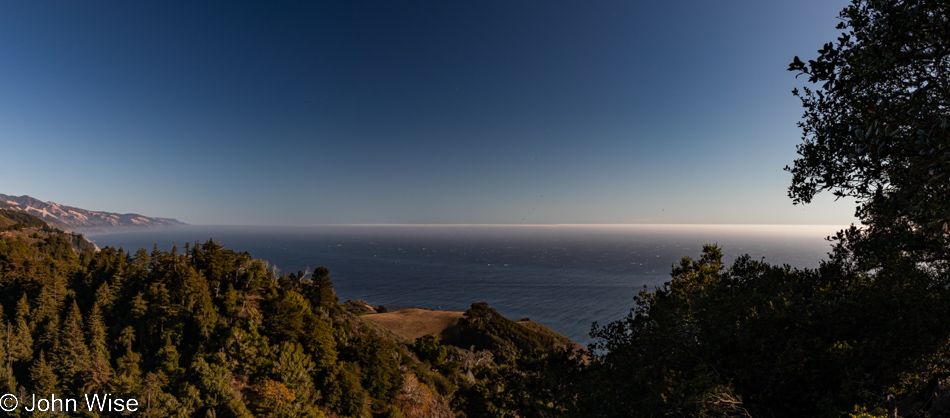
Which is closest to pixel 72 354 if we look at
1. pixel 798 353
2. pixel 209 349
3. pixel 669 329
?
pixel 209 349

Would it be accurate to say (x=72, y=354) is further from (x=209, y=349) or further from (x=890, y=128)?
(x=890, y=128)

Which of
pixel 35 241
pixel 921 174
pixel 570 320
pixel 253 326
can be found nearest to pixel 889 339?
pixel 921 174

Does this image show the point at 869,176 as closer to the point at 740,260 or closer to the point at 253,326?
the point at 740,260

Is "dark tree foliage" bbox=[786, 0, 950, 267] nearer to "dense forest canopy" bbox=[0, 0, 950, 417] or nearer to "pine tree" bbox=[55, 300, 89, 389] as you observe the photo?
"dense forest canopy" bbox=[0, 0, 950, 417]

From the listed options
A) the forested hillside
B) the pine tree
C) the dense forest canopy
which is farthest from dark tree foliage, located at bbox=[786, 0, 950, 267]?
the pine tree

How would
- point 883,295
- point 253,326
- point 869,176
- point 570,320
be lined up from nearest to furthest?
1. point 883,295
2. point 869,176
3. point 253,326
4. point 570,320

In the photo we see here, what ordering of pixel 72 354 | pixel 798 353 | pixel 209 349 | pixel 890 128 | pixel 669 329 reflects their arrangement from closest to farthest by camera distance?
pixel 890 128, pixel 798 353, pixel 669 329, pixel 209 349, pixel 72 354

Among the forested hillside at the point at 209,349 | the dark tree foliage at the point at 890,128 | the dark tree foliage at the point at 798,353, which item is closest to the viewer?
the dark tree foliage at the point at 890,128

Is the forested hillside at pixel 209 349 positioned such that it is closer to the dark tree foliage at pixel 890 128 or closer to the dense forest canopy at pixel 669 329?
the dense forest canopy at pixel 669 329

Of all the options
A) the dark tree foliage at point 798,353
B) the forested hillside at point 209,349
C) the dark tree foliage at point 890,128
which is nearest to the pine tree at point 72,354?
the forested hillside at point 209,349

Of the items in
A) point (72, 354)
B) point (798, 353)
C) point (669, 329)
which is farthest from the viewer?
point (72, 354)

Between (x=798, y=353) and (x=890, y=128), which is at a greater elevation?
(x=890, y=128)
